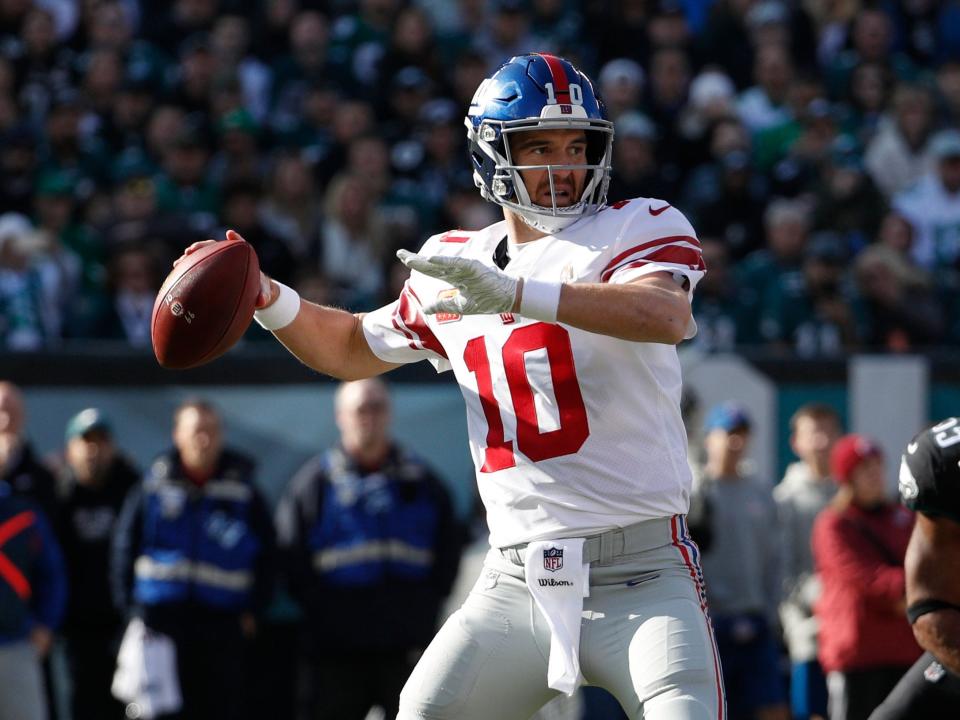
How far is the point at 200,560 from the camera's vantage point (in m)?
6.89

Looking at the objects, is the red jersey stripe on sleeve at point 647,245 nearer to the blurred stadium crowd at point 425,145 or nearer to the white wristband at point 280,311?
the white wristband at point 280,311

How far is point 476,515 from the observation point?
771 cm

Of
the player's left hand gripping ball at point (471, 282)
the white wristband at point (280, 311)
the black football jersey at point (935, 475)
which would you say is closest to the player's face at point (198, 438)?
the white wristband at point (280, 311)

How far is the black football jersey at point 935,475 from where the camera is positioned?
415 cm

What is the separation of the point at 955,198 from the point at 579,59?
266cm

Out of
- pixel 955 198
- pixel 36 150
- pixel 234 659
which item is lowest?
pixel 234 659

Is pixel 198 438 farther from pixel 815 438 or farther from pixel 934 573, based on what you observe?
pixel 934 573

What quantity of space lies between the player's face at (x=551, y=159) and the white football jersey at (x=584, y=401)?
0.27 feet

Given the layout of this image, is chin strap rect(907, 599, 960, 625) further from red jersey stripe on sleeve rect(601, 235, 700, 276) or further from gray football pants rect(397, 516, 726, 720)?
red jersey stripe on sleeve rect(601, 235, 700, 276)

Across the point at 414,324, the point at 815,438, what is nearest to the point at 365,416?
the point at 815,438

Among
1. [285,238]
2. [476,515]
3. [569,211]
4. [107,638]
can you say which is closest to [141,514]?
[107,638]

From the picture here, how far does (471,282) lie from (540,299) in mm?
145

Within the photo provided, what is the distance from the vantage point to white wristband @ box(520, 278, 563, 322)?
11.0ft

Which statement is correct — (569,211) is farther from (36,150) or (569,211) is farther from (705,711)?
(36,150)
